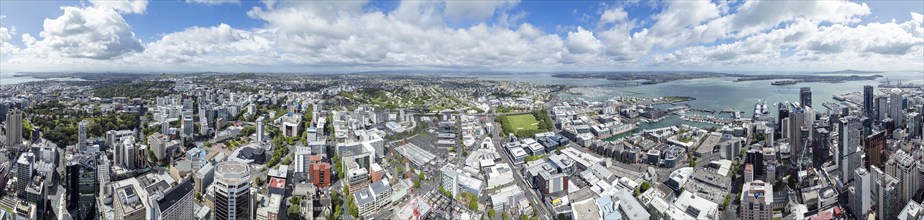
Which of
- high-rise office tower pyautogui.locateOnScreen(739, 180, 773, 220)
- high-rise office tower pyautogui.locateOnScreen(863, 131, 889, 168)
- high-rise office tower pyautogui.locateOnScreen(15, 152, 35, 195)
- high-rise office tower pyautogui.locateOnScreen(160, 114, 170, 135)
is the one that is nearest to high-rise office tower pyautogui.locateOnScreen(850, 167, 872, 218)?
high-rise office tower pyautogui.locateOnScreen(739, 180, 773, 220)

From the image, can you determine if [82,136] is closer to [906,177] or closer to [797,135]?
[906,177]

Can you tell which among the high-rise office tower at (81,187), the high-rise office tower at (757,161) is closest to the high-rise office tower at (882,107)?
the high-rise office tower at (757,161)

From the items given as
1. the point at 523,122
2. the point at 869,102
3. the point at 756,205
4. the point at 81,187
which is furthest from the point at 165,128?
the point at 869,102

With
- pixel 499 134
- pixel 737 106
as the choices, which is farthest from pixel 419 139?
pixel 737 106

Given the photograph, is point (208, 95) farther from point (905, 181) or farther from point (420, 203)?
point (905, 181)

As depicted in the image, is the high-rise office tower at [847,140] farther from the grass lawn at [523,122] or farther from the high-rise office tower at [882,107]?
the grass lawn at [523,122]

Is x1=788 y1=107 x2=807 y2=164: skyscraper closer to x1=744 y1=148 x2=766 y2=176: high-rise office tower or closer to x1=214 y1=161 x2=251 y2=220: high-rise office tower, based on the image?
x1=744 y1=148 x2=766 y2=176: high-rise office tower

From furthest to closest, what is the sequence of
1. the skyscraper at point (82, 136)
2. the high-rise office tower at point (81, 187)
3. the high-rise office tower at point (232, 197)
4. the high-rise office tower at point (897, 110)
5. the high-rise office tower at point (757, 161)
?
1. the high-rise office tower at point (897, 110)
2. the skyscraper at point (82, 136)
3. the high-rise office tower at point (757, 161)
4. the high-rise office tower at point (81, 187)
5. the high-rise office tower at point (232, 197)

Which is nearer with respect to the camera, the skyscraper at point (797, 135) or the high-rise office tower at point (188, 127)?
the skyscraper at point (797, 135)
